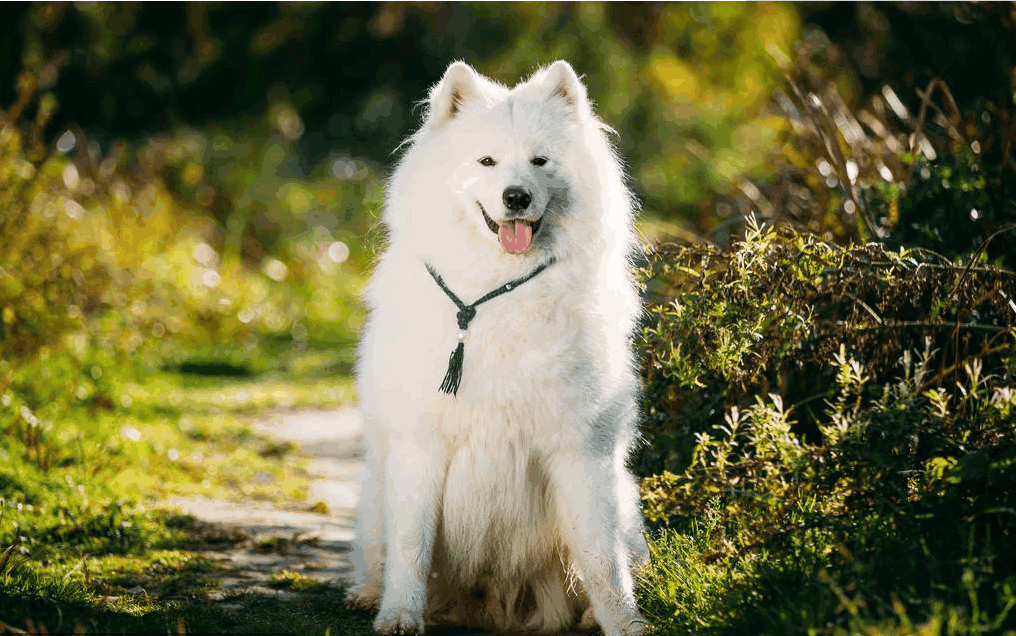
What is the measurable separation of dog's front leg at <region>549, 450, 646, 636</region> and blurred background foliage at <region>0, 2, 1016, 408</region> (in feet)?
9.25

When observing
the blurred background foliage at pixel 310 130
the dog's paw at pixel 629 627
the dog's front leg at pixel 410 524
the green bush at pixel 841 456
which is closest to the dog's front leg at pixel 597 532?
the dog's paw at pixel 629 627

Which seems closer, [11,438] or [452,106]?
[452,106]

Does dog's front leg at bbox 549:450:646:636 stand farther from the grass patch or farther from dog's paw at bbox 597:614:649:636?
the grass patch

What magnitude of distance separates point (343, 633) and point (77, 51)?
43.0ft

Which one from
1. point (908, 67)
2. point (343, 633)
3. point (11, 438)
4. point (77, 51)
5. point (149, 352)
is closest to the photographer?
point (343, 633)

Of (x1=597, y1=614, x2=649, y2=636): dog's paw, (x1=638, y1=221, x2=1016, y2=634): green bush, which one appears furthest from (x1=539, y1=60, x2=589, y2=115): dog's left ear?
(x1=597, y1=614, x2=649, y2=636): dog's paw

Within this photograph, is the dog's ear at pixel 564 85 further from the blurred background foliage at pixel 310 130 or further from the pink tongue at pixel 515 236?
the blurred background foliage at pixel 310 130

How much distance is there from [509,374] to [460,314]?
29 centimetres

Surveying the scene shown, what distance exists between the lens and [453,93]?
150 inches

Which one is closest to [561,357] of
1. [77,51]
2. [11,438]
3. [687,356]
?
[687,356]

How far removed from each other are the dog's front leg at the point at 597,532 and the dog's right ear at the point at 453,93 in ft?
4.56

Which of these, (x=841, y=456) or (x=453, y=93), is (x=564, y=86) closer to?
(x=453, y=93)

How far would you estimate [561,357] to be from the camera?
360 cm

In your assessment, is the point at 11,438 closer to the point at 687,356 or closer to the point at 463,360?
the point at 463,360
